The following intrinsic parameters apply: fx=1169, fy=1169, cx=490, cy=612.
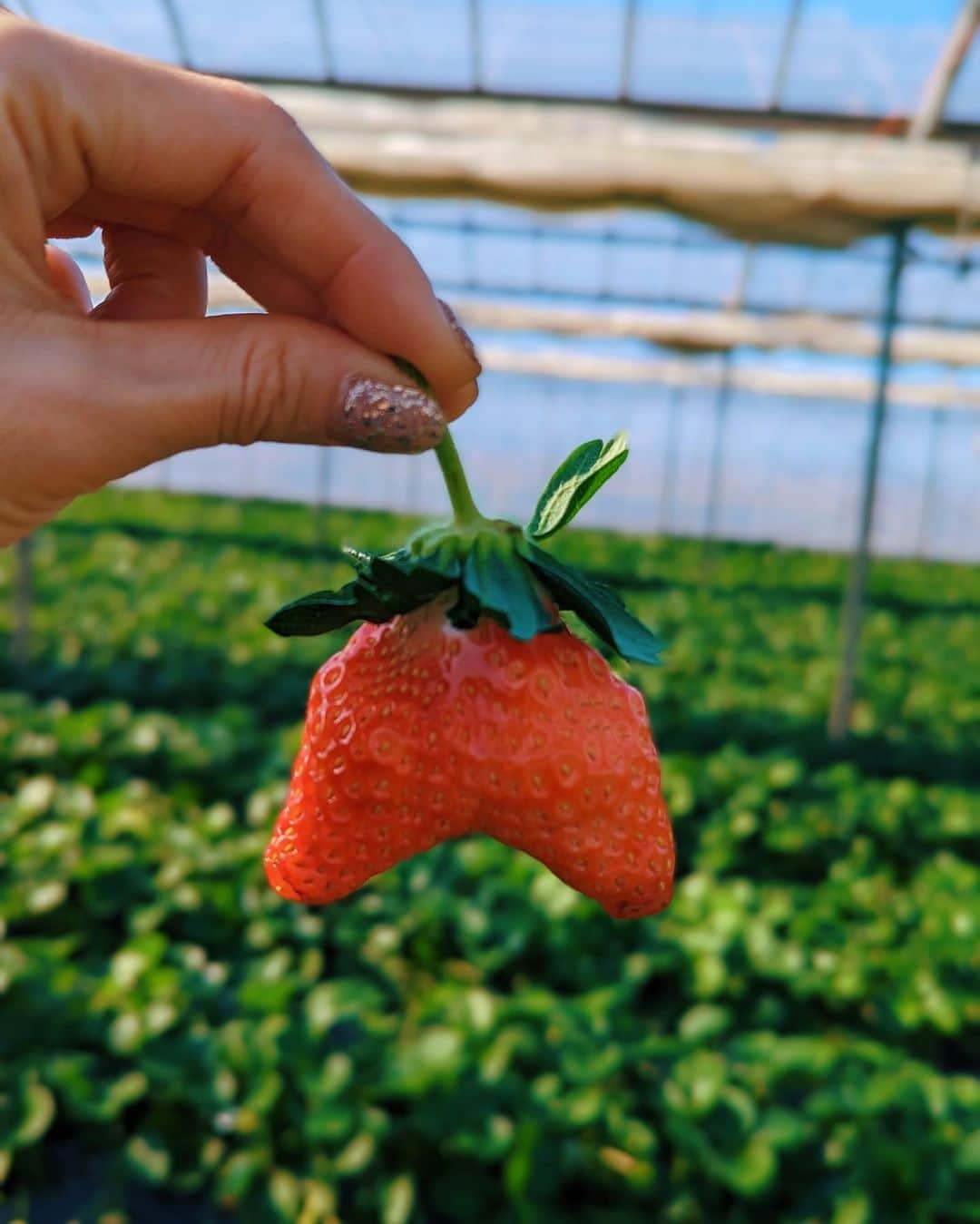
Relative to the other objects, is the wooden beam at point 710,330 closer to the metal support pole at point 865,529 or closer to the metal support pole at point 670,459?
the metal support pole at point 865,529

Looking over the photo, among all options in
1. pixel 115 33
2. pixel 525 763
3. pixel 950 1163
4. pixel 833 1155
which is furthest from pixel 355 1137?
pixel 115 33

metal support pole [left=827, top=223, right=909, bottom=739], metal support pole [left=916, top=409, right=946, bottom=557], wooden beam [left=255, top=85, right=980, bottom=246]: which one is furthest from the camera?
metal support pole [left=916, top=409, right=946, bottom=557]

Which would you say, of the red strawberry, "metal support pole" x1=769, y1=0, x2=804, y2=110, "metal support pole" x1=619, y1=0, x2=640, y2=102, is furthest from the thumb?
"metal support pole" x1=769, y1=0, x2=804, y2=110

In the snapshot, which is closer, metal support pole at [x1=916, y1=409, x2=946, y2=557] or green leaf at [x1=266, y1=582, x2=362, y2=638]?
green leaf at [x1=266, y1=582, x2=362, y2=638]

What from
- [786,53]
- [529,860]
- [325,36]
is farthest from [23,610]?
[786,53]

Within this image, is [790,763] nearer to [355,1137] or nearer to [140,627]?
[355,1137]

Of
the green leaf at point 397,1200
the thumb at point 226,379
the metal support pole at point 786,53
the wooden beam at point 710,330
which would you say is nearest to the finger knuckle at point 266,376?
the thumb at point 226,379

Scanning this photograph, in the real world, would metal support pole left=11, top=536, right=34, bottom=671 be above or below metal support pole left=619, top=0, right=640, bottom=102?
below

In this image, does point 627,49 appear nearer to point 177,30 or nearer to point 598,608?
point 177,30

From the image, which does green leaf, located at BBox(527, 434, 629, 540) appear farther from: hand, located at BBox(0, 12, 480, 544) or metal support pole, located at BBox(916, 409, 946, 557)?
metal support pole, located at BBox(916, 409, 946, 557)
